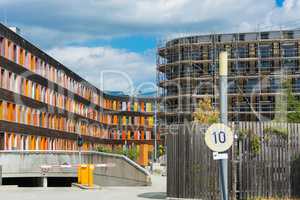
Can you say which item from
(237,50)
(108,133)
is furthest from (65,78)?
(108,133)

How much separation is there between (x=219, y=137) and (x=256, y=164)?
7.34 meters

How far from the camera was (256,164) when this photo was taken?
21.1 metres

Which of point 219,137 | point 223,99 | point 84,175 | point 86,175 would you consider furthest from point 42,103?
point 219,137

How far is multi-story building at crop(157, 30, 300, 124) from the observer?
68.1 metres

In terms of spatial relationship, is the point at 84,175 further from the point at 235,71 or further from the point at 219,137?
the point at 235,71

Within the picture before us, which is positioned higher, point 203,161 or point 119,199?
point 203,161

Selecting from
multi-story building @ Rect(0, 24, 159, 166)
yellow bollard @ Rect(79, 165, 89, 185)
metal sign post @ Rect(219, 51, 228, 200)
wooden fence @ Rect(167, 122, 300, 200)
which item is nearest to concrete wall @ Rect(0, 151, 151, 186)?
yellow bollard @ Rect(79, 165, 89, 185)

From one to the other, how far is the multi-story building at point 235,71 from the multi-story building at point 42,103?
466 inches

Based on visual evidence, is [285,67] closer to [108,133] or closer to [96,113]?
[96,113]

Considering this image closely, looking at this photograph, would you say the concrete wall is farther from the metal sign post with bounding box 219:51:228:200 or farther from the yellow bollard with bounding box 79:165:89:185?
the metal sign post with bounding box 219:51:228:200

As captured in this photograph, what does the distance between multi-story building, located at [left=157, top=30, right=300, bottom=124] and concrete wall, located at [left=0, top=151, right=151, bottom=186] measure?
25.0m

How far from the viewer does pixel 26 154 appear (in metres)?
42.6

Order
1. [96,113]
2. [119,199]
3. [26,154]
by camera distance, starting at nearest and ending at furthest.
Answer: [119,199], [26,154], [96,113]

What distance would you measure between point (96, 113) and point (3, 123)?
4477 cm
